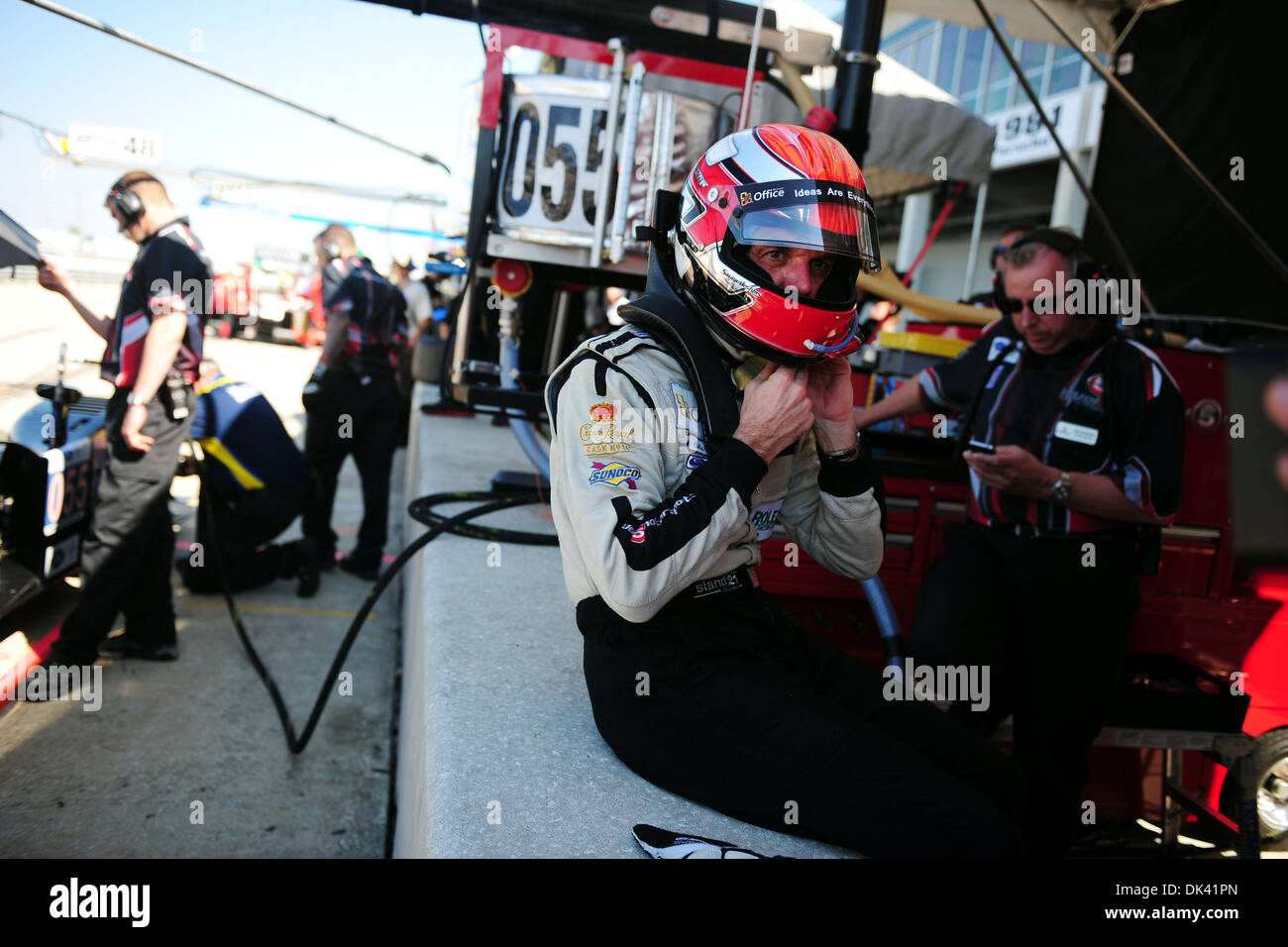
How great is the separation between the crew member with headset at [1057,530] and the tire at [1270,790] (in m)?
0.84

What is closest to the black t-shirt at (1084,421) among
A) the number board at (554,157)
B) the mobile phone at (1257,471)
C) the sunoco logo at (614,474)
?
the sunoco logo at (614,474)

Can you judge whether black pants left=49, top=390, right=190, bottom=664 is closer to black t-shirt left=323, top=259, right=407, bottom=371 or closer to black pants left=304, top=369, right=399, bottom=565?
black pants left=304, top=369, right=399, bottom=565

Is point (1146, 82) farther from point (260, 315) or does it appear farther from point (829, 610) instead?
point (260, 315)

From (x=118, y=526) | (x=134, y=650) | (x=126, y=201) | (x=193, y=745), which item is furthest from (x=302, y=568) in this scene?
(x=126, y=201)

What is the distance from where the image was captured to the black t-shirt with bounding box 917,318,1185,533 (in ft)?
9.09

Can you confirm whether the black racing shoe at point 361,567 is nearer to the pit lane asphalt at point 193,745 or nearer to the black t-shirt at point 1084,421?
the pit lane asphalt at point 193,745

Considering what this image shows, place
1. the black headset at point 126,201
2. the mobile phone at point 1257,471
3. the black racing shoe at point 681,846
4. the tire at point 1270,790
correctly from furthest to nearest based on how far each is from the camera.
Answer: the black headset at point 126,201 < the tire at point 1270,790 < the black racing shoe at point 681,846 < the mobile phone at point 1257,471

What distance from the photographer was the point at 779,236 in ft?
6.22

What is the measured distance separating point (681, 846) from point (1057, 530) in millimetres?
1900

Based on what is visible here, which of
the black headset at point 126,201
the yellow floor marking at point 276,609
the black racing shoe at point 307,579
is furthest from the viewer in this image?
the black racing shoe at point 307,579

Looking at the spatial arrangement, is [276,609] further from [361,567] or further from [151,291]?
[151,291]

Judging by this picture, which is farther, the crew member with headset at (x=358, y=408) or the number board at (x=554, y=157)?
the crew member with headset at (x=358, y=408)

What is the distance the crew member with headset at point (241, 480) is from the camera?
189 inches
